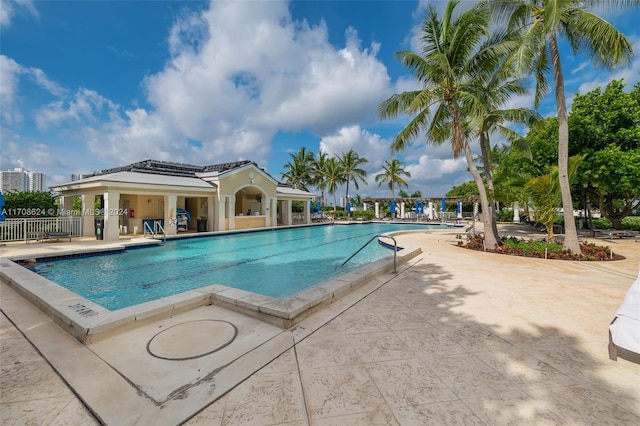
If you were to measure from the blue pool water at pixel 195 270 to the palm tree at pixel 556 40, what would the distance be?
723 centimetres

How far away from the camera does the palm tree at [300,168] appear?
36531mm

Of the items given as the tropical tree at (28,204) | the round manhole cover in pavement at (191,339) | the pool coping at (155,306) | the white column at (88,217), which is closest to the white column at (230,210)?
the white column at (88,217)

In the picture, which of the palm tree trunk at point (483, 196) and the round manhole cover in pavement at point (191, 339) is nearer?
the round manhole cover in pavement at point (191, 339)

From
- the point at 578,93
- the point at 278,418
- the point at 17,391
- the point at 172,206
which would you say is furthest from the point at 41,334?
the point at 578,93

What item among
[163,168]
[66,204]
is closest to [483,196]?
[163,168]

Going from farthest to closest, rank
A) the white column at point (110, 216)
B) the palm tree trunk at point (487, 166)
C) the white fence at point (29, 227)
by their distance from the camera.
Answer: the white column at point (110, 216), the palm tree trunk at point (487, 166), the white fence at point (29, 227)

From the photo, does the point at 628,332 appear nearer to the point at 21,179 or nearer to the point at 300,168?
the point at 300,168

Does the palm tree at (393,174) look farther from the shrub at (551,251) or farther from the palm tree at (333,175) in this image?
the shrub at (551,251)

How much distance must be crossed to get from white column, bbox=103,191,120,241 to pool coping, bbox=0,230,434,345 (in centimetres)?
887

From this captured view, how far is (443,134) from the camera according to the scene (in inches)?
505

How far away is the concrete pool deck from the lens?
213 centimetres

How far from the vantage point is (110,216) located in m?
13.5

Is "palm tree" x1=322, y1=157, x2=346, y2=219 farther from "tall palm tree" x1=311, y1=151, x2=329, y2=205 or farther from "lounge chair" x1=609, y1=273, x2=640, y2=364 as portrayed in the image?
"lounge chair" x1=609, y1=273, x2=640, y2=364

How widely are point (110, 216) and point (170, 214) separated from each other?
3032mm
